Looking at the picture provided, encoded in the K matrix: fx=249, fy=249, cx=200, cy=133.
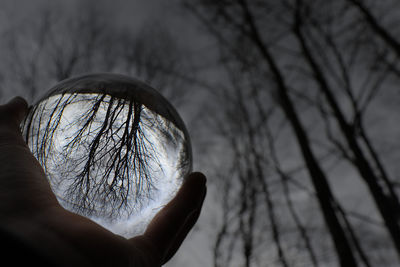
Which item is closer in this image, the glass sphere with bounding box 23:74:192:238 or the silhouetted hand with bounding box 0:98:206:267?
the silhouetted hand with bounding box 0:98:206:267

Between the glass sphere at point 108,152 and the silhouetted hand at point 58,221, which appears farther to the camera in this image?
the glass sphere at point 108,152

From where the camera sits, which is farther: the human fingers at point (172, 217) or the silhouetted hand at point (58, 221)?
the human fingers at point (172, 217)

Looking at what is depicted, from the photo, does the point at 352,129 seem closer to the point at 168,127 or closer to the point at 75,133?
the point at 168,127

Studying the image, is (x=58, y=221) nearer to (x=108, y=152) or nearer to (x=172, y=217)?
(x=108, y=152)
